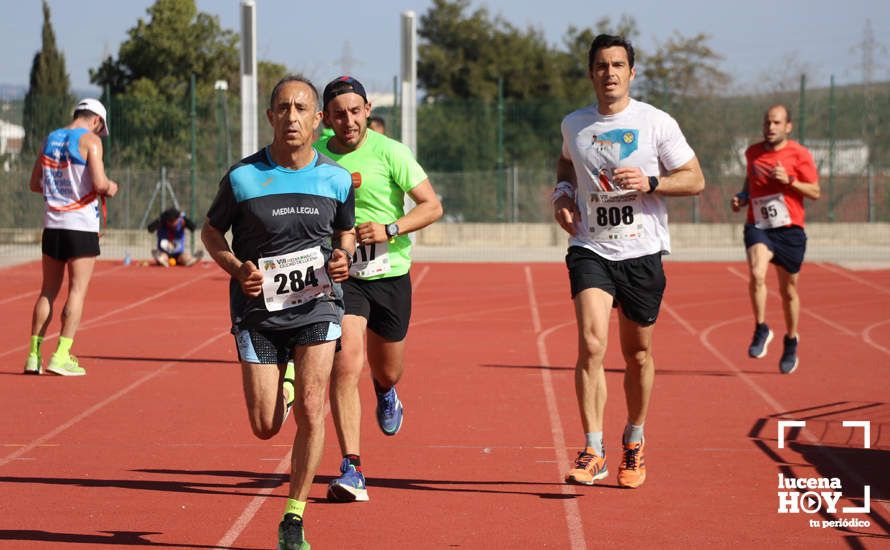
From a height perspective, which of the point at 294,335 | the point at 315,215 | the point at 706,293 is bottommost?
the point at 706,293

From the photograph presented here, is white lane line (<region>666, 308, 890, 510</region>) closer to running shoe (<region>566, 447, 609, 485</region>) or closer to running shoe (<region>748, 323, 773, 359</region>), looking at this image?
running shoe (<region>748, 323, 773, 359</region>)

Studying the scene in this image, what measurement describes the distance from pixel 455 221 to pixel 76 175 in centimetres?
1939

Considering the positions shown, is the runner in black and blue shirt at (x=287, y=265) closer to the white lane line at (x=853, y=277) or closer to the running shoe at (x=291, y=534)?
the running shoe at (x=291, y=534)

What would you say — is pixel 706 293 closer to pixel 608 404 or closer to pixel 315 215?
pixel 608 404

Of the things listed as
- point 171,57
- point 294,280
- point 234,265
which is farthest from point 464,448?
point 171,57

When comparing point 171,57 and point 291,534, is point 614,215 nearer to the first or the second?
point 291,534

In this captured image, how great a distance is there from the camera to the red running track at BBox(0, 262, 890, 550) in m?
6.21

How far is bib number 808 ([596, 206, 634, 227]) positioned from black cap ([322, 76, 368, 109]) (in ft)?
4.40

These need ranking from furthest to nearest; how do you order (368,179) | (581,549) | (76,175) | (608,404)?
(76,175) < (608,404) < (368,179) < (581,549)

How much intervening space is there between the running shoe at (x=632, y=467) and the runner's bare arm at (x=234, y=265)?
2.31m

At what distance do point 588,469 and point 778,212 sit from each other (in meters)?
5.51

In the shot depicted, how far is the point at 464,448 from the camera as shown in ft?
26.8

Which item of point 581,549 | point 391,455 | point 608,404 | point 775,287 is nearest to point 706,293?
point 775,287

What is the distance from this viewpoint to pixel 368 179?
7160 mm
